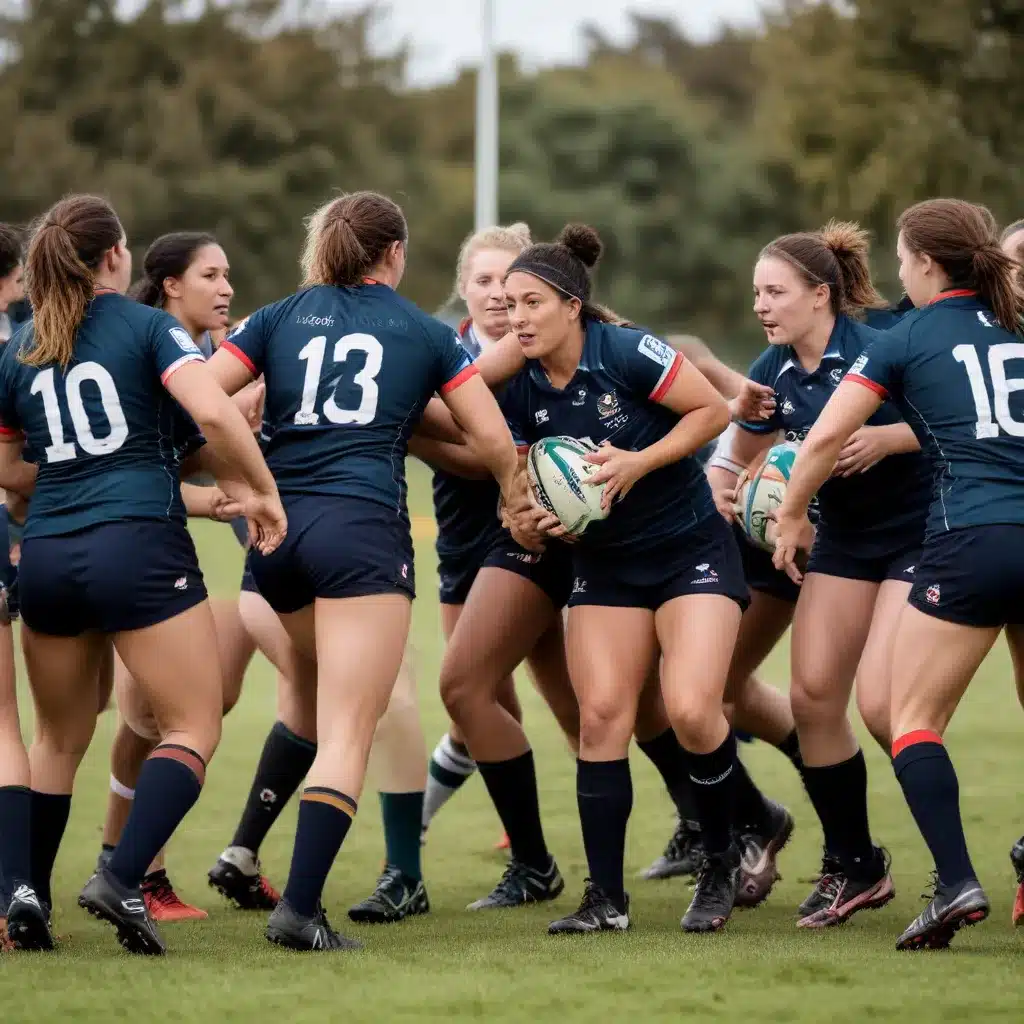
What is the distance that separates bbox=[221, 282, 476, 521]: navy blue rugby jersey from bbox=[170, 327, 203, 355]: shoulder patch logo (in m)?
0.20

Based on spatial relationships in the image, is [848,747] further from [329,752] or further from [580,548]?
[329,752]

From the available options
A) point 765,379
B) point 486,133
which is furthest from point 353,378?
point 486,133

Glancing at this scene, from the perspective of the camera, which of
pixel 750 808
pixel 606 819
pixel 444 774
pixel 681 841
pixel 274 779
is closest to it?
pixel 606 819

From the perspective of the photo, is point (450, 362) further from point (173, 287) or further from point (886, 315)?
point (886, 315)

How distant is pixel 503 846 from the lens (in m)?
7.09

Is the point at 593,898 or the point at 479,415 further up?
the point at 479,415

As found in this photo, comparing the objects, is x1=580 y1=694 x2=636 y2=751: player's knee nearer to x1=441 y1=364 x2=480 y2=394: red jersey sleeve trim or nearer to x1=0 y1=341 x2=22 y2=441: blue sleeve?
x1=441 y1=364 x2=480 y2=394: red jersey sleeve trim

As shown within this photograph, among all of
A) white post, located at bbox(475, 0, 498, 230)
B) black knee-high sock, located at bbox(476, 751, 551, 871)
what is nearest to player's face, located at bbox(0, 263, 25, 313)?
black knee-high sock, located at bbox(476, 751, 551, 871)

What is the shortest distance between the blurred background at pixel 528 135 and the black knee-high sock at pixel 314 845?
2288cm

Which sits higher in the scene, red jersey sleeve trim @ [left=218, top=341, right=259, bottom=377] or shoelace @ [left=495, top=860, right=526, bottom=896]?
red jersey sleeve trim @ [left=218, top=341, right=259, bottom=377]

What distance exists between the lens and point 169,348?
4.84 m

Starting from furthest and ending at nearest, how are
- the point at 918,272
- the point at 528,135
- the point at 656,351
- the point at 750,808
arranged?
the point at 528,135 → the point at 750,808 → the point at 656,351 → the point at 918,272

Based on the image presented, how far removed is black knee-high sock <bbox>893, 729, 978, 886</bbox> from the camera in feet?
15.4

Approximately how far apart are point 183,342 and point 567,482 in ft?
4.00
